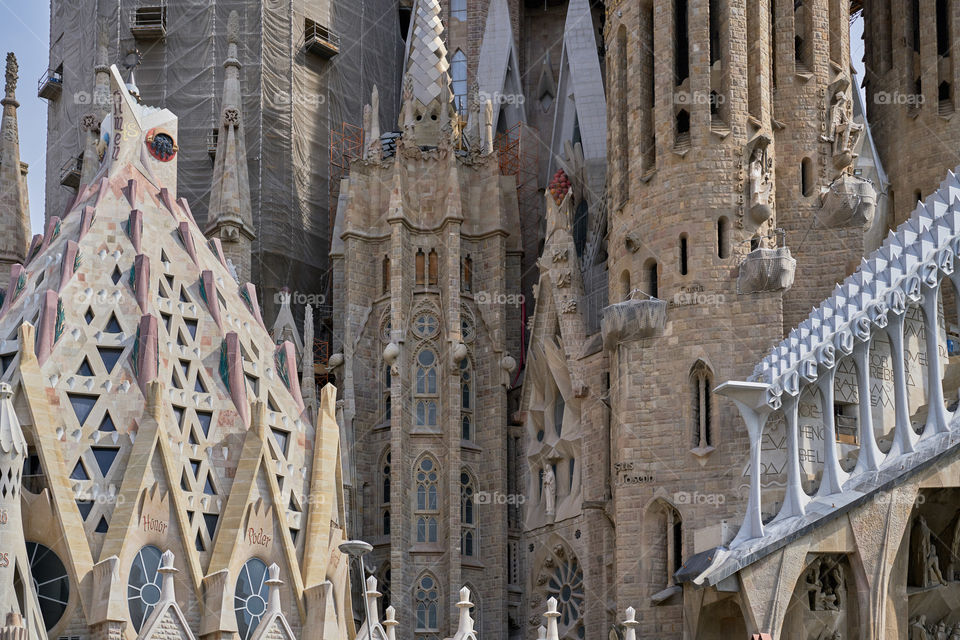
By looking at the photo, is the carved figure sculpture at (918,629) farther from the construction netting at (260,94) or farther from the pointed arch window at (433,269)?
the construction netting at (260,94)

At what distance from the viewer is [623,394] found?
124ft

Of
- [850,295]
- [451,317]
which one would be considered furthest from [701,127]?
[451,317]

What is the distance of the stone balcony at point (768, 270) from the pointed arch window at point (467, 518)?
9090 millimetres

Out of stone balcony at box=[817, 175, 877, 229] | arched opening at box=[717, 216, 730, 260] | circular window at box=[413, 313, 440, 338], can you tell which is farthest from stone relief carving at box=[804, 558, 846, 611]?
circular window at box=[413, 313, 440, 338]

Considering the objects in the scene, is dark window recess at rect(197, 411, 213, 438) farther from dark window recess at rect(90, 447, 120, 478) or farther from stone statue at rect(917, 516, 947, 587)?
stone statue at rect(917, 516, 947, 587)

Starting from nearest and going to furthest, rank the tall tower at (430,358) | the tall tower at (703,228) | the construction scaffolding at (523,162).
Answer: the tall tower at (703,228) → the tall tower at (430,358) → the construction scaffolding at (523,162)

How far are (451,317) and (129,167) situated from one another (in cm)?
818

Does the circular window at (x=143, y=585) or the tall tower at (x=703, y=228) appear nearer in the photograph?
the circular window at (x=143, y=585)

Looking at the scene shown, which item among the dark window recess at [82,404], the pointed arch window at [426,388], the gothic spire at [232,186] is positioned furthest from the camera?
the gothic spire at [232,186]

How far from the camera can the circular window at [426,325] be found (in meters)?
43.7

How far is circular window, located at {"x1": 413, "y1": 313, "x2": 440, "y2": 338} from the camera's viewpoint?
143 ft

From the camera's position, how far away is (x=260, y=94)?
4766cm

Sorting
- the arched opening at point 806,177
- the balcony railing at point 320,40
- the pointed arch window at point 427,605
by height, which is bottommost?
the pointed arch window at point 427,605

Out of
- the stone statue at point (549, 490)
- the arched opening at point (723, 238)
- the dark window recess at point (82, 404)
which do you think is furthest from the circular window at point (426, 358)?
the dark window recess at point (82, 404)
